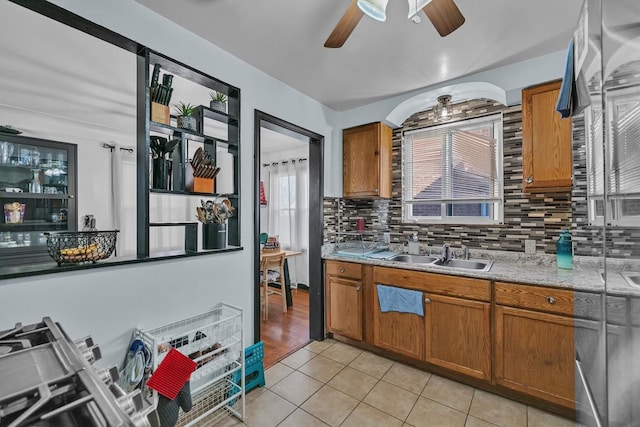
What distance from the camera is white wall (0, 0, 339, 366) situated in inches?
48.1

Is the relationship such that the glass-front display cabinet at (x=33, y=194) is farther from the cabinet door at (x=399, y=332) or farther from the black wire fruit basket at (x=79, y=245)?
the cabinet door at (x=399, y=332)

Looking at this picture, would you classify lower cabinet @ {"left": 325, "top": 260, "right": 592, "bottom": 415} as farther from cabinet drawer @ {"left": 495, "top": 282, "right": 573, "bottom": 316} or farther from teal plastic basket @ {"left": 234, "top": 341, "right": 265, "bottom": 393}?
teal plastic basket @ {"left": 234, "top": 341, "right": 265, "bottom": 393}

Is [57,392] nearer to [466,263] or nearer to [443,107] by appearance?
[466,263]

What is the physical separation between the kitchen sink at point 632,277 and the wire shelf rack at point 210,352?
1714mm

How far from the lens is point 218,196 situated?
195cm

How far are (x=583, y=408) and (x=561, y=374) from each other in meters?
0.94

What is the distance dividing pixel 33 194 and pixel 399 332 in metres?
3.86

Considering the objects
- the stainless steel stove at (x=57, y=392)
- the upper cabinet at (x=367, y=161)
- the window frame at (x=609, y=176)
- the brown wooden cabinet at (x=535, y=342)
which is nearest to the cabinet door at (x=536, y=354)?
Result: the brown wooden cabinet at (x=535, y=342)

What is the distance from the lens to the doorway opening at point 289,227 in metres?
2.40

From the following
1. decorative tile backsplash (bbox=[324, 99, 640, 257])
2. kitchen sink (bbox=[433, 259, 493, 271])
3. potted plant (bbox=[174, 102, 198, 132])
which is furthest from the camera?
kitchen sink (bbox=[433, 259, 493, 271])

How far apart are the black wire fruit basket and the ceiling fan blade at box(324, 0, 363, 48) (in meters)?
1.60

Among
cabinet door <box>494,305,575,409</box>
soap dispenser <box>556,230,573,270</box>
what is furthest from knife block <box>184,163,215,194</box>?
soap dispenser <box>556,230,573,270</box>

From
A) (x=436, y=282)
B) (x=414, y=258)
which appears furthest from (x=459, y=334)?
(x=414, y=258)

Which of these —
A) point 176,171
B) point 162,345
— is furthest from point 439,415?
point 176,171
